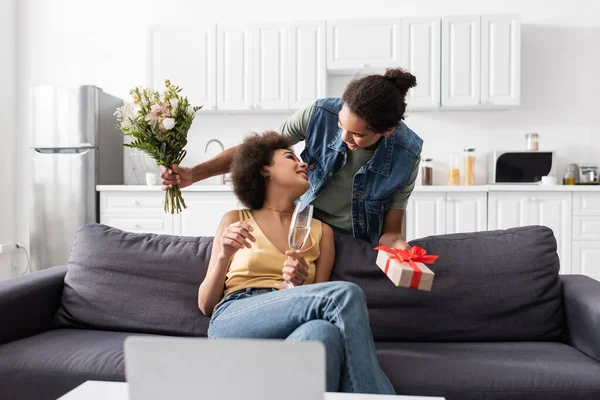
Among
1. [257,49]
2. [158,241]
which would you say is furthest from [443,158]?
[158,241]

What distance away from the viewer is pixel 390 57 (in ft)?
14.1

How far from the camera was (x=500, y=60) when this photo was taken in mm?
4223

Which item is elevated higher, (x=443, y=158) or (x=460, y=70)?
(x=460, y=70)

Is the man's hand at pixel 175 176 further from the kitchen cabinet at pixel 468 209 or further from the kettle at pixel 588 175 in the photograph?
the kettle at pixel 588 175

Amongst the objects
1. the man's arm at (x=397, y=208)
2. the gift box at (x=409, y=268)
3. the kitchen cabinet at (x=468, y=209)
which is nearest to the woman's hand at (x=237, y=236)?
the gift box at (x=409, y=268)

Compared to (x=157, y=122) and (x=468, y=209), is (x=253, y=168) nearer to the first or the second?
(x=157, y=122)

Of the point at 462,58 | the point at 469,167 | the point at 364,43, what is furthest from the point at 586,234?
the point at 364,43

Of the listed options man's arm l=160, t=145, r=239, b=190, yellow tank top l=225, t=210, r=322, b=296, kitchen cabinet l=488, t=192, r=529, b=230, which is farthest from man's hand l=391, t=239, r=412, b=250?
kitchen cabinet l=488, t=192, r=529, b=230

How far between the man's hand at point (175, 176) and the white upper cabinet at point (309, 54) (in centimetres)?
255

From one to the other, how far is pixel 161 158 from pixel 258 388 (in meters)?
1.20

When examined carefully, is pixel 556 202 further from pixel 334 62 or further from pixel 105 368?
pixel 105 368

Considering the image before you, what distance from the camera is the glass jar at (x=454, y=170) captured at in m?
4.46

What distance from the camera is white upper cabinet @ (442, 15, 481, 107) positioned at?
167 inches

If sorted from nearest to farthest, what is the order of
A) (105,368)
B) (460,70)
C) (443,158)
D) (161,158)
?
1. (105,368)
2. (161,158)
3. (460,70)
4. (443,158)
